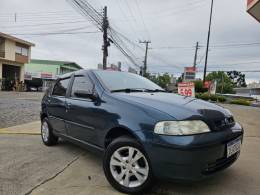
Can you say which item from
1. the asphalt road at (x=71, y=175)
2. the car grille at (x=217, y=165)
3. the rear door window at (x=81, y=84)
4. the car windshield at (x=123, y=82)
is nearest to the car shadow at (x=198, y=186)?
the asphalt road at (x=71, y=175)

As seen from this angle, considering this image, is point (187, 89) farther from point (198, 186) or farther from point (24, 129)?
point (198, 186)

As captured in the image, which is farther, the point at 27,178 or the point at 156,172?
the point at 27,178

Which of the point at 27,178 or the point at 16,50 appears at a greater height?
the point at 16,50

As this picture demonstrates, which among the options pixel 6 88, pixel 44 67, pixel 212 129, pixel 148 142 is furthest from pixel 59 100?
pixel 44 67

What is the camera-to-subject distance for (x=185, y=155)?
292cm

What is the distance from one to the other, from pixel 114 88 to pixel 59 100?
1.45 m

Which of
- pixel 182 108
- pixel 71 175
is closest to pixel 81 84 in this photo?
pixel 71 175

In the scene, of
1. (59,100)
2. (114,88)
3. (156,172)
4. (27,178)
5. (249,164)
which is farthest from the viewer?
(59,100)

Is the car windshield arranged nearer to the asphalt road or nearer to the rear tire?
the asphalt road

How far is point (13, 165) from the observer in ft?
14.5

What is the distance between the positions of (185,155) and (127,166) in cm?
83

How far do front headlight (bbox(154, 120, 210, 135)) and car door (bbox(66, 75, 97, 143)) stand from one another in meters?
1.23

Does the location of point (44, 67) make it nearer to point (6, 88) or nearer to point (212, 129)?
point (6, 88)

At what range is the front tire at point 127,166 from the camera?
326 cm
